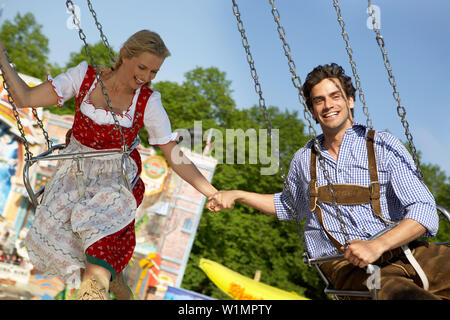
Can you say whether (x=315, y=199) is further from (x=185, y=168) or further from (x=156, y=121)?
(x=156, y=121)

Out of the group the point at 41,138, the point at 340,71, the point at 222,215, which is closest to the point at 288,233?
the point at 222,215

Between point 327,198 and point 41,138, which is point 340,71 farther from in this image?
point 41,138

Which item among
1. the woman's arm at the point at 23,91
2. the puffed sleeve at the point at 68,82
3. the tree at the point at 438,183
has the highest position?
the tree at the point at 438,183

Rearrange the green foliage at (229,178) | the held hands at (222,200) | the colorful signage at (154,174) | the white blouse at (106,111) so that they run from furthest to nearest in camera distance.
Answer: the green foliage at (229,178)
the colorful signage at (154,174)
the held hands at (222,200)
the white blouse at (106,111)

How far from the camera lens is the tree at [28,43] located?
76.0ft

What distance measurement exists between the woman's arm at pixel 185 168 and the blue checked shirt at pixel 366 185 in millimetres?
721

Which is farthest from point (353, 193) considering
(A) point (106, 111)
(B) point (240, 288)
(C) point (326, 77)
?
(B) point (240, 288)

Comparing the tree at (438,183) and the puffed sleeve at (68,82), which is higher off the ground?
the tree at (438,183)

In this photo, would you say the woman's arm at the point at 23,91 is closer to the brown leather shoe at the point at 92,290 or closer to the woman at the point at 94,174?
the woman at the point at 94,174

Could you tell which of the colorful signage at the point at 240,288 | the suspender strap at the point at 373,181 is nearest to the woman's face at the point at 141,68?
the suspender strap at the point at 373,181

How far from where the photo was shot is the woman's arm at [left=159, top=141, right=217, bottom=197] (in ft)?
11.0

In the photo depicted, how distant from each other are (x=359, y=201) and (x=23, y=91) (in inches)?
82.3

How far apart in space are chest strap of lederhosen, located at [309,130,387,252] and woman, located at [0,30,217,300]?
43.2 inches
